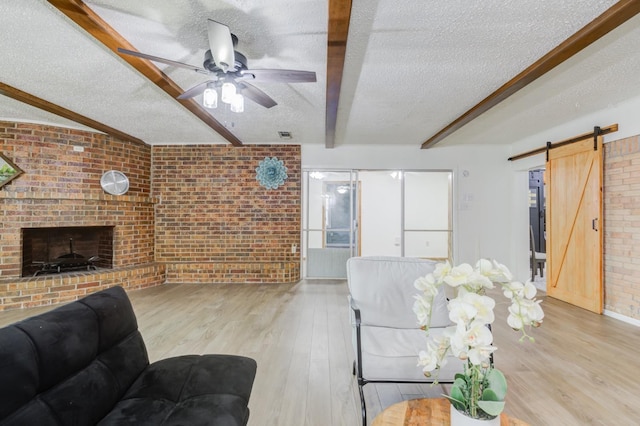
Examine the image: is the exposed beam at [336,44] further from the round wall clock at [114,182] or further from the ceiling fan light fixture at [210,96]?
the round wall clock at [114,182]

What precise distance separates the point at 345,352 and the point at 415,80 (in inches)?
99.5

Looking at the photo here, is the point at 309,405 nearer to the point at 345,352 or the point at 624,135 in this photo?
the point at 345,352

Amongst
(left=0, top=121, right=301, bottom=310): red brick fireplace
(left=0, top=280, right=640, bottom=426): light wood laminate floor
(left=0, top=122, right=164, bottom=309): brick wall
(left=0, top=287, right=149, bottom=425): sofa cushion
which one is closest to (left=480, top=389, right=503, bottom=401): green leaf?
(left=0, top=280, right=640, bottom=426): light wood laminate floor

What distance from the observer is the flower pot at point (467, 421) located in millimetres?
898

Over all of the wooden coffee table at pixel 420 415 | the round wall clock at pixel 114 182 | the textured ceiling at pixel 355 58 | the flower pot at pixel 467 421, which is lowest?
the wooden coffee table at pixel 420 415

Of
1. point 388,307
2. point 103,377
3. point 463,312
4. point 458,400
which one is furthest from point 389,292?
point 103,377

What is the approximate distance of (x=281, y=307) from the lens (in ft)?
12.3

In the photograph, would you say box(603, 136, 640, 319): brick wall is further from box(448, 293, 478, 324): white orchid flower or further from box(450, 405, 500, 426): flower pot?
box(448, 293, 478, 324): white orchid flower

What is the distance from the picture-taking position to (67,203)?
412cm

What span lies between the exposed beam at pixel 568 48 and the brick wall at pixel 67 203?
5.14 m

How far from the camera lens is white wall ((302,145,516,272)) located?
5211 millimetres

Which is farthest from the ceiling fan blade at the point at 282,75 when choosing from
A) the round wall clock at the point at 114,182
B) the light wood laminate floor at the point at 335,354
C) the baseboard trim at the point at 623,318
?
the baseboard trim at the point at 623,318

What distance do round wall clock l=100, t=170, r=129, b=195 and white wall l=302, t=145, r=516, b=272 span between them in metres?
2.87

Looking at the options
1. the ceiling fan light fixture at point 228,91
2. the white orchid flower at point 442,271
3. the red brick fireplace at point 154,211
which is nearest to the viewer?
the white orchid flower at point 442,271
